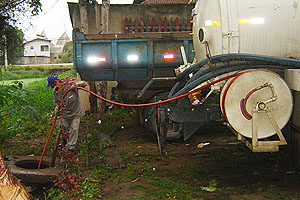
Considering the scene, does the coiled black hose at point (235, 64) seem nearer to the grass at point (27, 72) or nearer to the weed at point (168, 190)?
the weed at point (168, 190)

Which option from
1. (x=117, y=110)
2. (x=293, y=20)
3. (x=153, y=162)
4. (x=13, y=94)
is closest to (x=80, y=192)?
(x=153, y=162)

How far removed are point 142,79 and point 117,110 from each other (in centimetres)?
235

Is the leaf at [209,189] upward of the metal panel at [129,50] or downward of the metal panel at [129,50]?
downward

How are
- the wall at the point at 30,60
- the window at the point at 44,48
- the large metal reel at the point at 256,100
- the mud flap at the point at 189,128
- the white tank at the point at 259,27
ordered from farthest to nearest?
the window at the point at 44,48
the wall at the point at 30,60
the mud flap at the point at 189,128
the white tank at the point at 259,27
the large metal reel at the point at 256,100

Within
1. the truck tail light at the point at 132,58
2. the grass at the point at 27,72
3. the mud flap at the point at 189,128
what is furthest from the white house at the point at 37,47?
the mud flap at the point at 189,128

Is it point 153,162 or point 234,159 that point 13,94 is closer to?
point 153,162

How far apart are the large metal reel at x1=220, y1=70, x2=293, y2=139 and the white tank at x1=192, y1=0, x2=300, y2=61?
58 cm

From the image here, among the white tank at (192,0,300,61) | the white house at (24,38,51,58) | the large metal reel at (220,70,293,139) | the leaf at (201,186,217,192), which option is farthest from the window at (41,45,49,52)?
the large metal reel at (220,70,293,139)

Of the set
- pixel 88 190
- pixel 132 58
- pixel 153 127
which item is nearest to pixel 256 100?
pixel 88 190

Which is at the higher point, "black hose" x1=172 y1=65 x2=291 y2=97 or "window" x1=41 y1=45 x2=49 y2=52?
"window" x1=41 y1=45 x2=49 y2=52

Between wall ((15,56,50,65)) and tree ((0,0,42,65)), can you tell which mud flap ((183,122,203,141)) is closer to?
tree ((0,0,42,65))

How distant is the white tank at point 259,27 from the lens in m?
4.12

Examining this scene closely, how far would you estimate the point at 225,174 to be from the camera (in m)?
4.82

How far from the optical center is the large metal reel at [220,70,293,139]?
374cm
